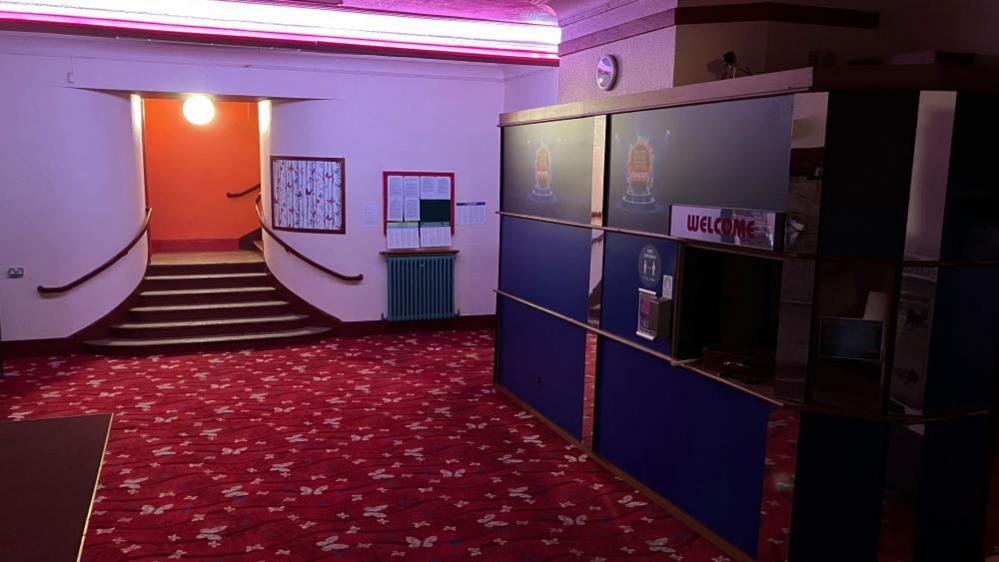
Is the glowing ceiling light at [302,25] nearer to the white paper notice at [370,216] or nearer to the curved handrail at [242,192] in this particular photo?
the white paper notice at [370,216]

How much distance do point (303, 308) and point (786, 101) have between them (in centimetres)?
714

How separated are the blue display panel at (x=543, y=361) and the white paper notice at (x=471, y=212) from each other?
3008mm

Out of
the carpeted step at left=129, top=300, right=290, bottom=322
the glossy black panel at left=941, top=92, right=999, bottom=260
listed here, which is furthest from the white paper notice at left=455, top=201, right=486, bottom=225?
the glossy black panel at left=941, top=92, right=999, bottom=260

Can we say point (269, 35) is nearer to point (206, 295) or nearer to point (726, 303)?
point (206, 295)

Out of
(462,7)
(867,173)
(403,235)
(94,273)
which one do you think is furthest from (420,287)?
(867,173)

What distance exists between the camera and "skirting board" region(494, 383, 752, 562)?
4324 millimetres

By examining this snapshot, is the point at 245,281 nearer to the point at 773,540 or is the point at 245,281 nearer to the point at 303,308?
the point at 303,308

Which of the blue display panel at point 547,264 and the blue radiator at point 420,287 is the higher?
the blue display panel at point 547,264

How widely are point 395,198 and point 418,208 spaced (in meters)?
0.33

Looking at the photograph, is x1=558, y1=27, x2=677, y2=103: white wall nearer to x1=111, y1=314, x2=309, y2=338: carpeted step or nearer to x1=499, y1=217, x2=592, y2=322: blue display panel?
x1=499, y1=217, x2=592, y2=322: blue display panel

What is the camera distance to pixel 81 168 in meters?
8.53

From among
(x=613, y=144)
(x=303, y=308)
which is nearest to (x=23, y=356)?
(x=303, y=308)

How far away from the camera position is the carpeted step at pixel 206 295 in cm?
933

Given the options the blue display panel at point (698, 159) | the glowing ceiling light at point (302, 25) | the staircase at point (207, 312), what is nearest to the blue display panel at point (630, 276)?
the blue display panel at point (698, 159)
